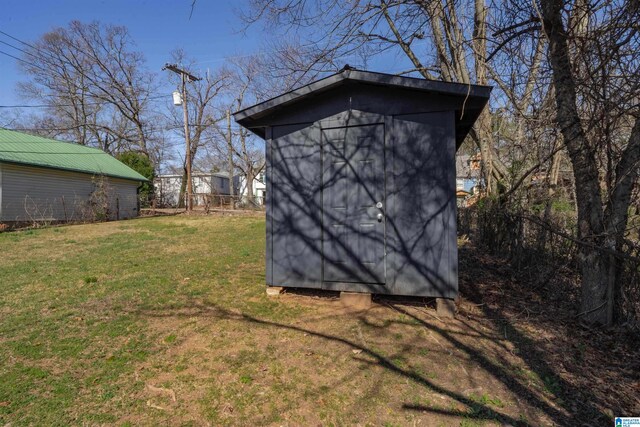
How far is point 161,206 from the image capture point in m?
26.6

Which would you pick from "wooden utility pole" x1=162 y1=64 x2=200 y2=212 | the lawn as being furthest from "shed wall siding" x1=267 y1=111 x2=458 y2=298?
"wooden utility pole" x1=162 y1=64 x2=200 y2=212

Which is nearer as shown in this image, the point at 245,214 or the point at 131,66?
the point at 245,214

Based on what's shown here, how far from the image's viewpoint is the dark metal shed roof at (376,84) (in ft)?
12.5

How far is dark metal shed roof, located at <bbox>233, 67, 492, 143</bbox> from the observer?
3.82 meters

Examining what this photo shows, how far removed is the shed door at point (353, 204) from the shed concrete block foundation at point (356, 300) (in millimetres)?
184

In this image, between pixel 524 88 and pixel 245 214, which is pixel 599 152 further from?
pixel 245 214

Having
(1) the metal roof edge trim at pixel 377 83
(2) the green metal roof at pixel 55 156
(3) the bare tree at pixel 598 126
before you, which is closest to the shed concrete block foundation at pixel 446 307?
(3) the bare tree at pixel 598 126

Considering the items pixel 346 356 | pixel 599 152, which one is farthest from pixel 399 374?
pixel 599 152

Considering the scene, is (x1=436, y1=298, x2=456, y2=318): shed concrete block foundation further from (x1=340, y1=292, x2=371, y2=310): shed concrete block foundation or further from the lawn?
(x1=340, y1=292, x2=371, y2=310): shed concrete block foundation

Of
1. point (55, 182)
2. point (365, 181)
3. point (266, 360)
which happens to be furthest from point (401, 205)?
point (55, 182)

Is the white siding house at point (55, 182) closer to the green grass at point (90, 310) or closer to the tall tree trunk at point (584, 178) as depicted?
the green grass at point (90, 310)

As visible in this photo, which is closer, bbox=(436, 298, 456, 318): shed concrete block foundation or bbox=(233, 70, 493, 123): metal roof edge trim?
bbox=(233, 70, 493, 123): metal roof edge trim

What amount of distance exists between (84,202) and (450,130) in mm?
17940

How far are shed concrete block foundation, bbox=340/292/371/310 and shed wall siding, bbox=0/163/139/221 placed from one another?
15.4 meters
